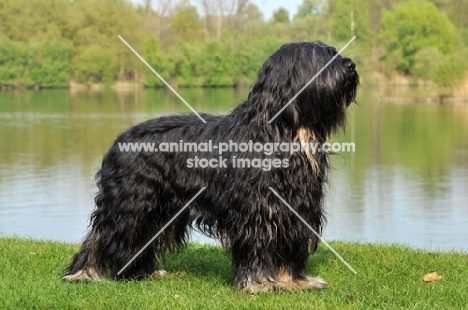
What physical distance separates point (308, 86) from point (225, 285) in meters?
1.80

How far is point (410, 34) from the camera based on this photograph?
207 ft

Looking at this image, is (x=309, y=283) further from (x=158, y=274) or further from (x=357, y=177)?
(x=357, y=177)

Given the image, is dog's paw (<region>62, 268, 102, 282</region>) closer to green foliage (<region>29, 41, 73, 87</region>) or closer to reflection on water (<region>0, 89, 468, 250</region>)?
reflection on water (<region>0, 89, 468, 250</region>)

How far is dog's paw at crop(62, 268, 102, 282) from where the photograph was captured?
646 cm

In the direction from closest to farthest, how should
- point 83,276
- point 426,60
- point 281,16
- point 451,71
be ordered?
point 83,276
point 451,71
point 426,60
point 281,16

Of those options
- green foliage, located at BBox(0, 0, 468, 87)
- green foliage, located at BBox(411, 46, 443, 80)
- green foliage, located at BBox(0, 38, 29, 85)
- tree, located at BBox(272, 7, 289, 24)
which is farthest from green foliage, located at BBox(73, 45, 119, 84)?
green foliage, located at BBox(411, 46, 443, 80)

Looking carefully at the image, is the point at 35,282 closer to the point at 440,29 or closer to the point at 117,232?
the point at 117,232

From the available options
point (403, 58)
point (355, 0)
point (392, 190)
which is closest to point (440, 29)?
point (403, 58)

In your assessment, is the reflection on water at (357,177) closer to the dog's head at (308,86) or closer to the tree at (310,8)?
the dog's head at (308,86)

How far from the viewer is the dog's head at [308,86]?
5.60m

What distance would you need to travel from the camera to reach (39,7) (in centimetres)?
7069

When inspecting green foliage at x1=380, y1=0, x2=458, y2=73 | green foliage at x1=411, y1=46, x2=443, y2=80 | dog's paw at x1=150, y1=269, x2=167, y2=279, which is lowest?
dog's paw at x1=150, y1=269, x2=167, y2=279

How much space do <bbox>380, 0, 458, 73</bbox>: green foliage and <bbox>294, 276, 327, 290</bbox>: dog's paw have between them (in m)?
56.2

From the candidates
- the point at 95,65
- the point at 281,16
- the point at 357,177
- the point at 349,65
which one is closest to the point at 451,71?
the point at 357,177
